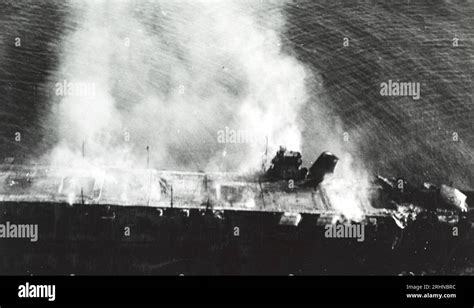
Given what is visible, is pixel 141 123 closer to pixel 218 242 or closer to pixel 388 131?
pixel 218 242

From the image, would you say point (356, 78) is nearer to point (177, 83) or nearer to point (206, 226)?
point (177, 83)

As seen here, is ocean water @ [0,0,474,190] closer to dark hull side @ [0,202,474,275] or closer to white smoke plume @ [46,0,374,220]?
white smoke plume @ [46,0,374,220]

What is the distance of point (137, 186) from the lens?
72.1ft

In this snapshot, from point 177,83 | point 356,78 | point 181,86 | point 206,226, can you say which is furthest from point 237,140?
point 206,226

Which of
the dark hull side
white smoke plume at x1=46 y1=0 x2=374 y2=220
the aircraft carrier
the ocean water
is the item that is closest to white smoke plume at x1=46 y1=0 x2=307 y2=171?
white smoke plume at x1=46 y1=0 x2=374 y2=220

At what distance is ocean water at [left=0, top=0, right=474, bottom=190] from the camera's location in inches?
1214

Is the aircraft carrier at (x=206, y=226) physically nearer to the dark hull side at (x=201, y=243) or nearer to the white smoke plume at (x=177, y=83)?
the dark hull side at (x=201, y=243)

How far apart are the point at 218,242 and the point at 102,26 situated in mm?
21995

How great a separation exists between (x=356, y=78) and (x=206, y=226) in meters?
19.2

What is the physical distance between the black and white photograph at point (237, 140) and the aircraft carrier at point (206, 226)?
3.1 inches

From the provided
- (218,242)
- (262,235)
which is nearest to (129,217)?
(218,242)

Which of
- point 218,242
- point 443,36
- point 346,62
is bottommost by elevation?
point 218,242

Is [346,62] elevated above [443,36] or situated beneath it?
situated beneath

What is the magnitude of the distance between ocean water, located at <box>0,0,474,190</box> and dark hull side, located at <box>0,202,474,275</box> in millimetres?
8750
